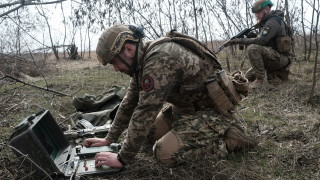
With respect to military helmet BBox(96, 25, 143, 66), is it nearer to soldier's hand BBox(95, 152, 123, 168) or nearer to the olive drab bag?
the olive drab bag

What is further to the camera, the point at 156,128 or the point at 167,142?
the point at 156,128

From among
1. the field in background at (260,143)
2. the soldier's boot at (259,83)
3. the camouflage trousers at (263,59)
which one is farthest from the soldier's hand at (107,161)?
the camouflage trousers at (263,59)

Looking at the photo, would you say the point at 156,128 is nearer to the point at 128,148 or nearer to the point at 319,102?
the point at 128,148

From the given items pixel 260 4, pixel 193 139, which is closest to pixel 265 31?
pixel 260 4

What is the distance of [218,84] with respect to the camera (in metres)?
2.69

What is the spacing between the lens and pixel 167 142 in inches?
100

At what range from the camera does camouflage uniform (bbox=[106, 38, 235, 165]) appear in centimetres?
223

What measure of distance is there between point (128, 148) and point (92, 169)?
0.33 m

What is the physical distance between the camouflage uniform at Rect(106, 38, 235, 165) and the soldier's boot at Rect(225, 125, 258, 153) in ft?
0.24

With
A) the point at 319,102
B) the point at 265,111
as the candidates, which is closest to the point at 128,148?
the point at 265,111

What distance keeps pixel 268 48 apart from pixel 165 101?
4.10 metres

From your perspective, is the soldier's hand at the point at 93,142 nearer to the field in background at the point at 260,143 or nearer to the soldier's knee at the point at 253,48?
the field in background at the point at 260,143

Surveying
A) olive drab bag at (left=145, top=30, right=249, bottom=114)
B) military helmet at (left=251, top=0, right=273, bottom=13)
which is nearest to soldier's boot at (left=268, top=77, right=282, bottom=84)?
military helmet at (left=251, top=0, right=273, bottom=13)

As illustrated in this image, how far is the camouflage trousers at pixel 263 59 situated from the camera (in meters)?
5.86
